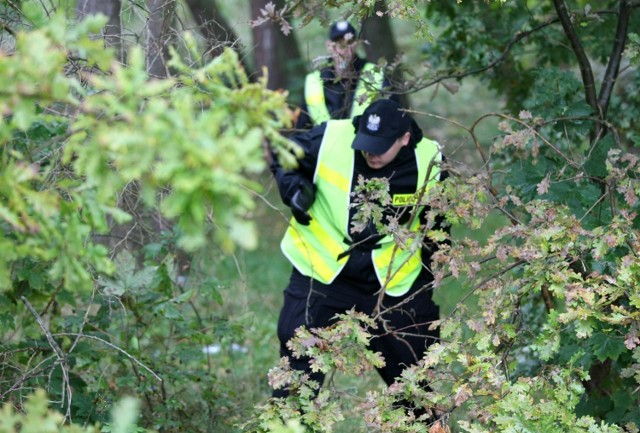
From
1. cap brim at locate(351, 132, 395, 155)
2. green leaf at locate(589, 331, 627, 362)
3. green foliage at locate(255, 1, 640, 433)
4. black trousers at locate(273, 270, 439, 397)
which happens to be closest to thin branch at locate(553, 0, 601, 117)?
green foliage at locate(255, 1, 640, 433)

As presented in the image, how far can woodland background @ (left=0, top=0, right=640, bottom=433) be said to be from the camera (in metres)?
Result: 1.93

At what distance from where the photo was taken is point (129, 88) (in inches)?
74.0

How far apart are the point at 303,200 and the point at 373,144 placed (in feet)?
1.52

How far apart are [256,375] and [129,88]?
4.29 m

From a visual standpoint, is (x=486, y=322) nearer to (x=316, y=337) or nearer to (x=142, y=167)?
(x=316, y=337)

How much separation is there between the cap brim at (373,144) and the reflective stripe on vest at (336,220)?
0.21 m

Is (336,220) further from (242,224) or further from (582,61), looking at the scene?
(242,224)

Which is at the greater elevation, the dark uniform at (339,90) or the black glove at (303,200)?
the dark uniform at (339,90)

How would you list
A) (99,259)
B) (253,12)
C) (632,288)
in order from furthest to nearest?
(253,12)
(632,288)
(99,259)

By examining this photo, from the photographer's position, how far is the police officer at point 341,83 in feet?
15.7

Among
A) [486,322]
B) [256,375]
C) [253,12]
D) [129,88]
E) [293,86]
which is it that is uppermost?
[253,12]

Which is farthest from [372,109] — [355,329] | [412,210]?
[355,329]

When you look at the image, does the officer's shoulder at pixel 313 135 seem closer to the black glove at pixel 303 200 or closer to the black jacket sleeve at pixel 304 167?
the black jacket sleeve at pixel 304 167

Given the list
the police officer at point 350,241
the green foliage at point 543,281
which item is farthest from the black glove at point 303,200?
the green foliage at point 543,281
